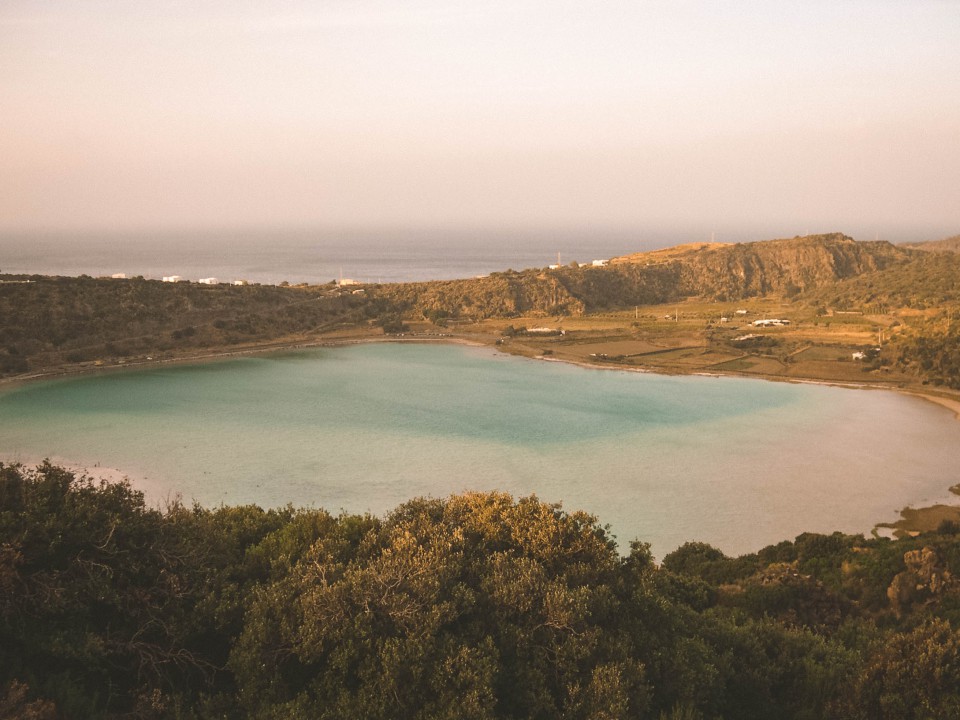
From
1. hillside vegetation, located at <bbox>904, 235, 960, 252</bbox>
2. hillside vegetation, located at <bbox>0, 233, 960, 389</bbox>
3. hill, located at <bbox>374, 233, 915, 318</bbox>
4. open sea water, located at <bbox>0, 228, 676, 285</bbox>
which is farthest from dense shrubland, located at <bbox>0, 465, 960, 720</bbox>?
hillside vegetation, located at <bbox>904, 235, 960, 252</bbox>

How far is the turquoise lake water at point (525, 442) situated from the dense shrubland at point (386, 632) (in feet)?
A: 18.6

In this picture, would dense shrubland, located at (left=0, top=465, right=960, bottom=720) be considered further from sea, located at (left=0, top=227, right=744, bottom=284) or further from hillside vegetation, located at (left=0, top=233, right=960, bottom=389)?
sea, located at (left=0, top=227, right=744, bottom=284)

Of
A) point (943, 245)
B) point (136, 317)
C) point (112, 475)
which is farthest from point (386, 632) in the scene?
point (943, 245)

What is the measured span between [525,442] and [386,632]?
20474mm

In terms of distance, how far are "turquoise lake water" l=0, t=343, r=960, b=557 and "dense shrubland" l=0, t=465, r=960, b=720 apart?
5677 mm

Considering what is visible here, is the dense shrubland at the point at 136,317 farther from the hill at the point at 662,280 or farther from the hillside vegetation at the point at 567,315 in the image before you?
the hill at the point at 662,280

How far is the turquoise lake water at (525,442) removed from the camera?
22125 mm

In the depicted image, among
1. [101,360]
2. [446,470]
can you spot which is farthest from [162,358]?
[446,470]

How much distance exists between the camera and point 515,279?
73750mm

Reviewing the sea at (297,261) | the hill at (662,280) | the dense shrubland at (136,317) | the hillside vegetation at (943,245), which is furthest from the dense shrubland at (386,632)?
the hillside vegetation at (943,245)

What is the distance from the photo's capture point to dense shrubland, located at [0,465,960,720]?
789cm

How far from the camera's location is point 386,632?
844 cm

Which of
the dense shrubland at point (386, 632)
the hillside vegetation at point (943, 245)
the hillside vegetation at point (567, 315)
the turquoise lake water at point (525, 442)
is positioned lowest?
the turquoise lake water at point (525, 442)

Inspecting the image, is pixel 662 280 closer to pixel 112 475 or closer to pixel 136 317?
pixel 136 317
